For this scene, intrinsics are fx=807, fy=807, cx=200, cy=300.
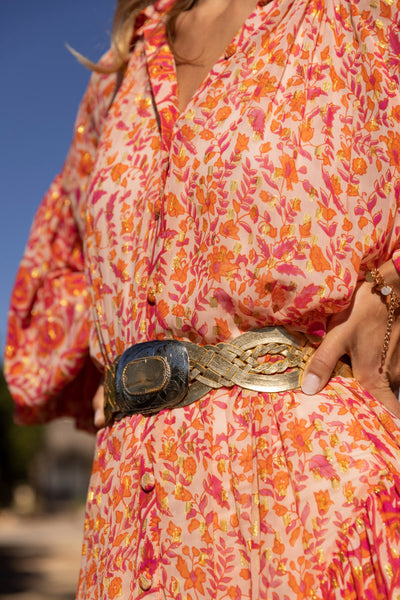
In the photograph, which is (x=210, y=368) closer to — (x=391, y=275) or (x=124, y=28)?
(x=391, y=275)

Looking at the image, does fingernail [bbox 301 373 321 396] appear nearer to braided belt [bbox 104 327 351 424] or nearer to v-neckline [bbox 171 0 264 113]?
braided belt [bbox 104 327 351 424]

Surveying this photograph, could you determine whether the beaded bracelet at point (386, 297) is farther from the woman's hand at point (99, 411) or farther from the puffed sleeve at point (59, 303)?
the puffed sleeve at point (59, 303)

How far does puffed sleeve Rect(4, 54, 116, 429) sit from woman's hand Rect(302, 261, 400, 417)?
825 millimetres

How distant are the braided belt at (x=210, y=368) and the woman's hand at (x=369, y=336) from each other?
3 cm

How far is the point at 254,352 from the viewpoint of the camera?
4.56 feet

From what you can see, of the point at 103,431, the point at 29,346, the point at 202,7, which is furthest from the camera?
the point at 29,346

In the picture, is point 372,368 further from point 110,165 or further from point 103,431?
point 110,165

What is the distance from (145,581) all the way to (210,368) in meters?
0.37

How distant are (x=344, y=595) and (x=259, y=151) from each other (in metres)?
0.75

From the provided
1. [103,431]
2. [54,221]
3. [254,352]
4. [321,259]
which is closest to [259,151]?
[321,259]

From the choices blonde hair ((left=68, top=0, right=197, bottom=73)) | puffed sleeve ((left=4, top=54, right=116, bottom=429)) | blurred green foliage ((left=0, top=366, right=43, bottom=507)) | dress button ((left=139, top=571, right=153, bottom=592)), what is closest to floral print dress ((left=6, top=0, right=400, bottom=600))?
dress button ((left=139, top=571, right=153, bottom=592))

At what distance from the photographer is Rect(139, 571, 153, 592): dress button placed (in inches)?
53.2

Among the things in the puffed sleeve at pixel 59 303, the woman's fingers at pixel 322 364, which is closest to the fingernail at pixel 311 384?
the woman's fingers at pixel 322 364

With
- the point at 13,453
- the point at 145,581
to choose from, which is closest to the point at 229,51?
the point at 145,581
